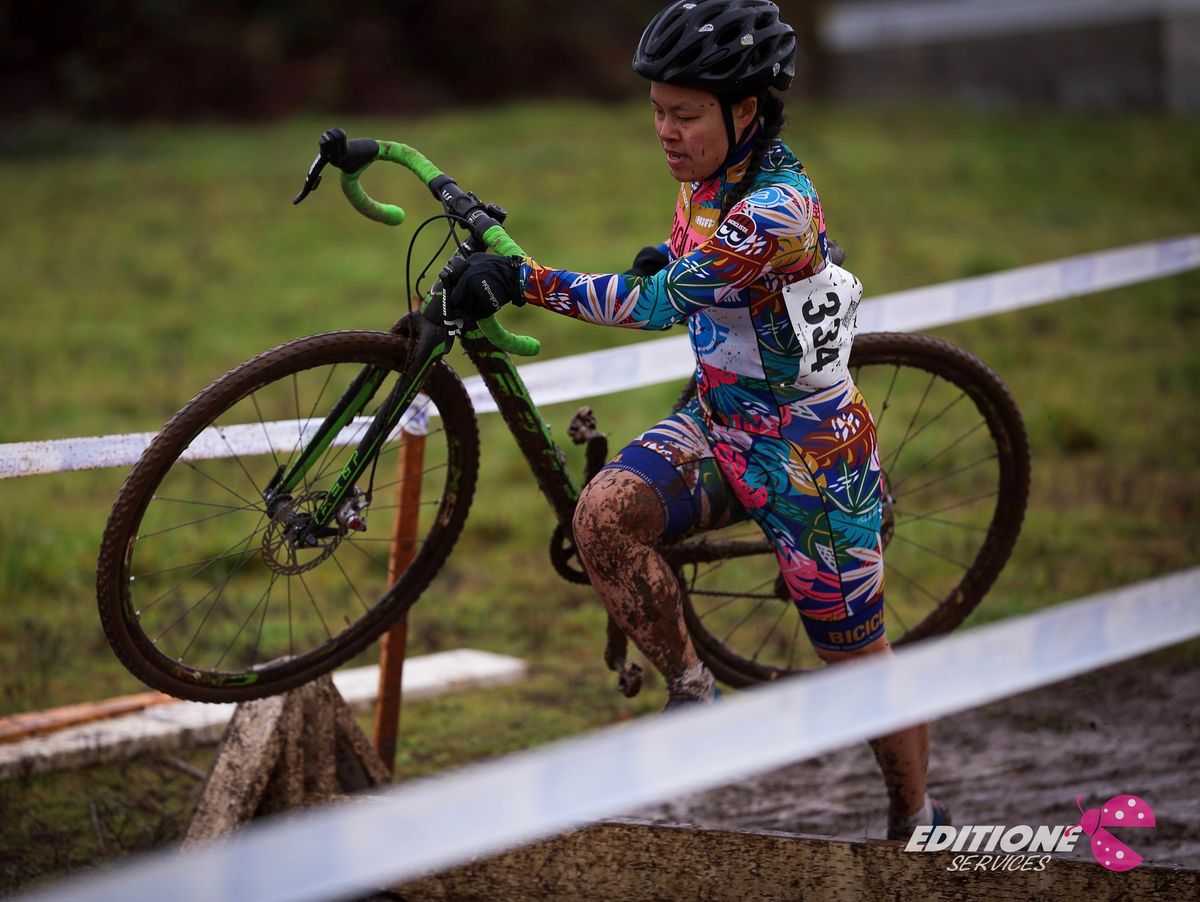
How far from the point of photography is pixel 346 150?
3432 millimetres

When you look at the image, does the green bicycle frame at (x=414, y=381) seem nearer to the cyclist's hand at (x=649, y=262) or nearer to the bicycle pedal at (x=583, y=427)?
the bicycle pedal at (x=583, y=427)

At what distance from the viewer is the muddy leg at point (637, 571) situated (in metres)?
3.29

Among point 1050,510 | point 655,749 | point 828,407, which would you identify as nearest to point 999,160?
point 1050,510

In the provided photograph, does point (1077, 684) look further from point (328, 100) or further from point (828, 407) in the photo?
point (328, 100)

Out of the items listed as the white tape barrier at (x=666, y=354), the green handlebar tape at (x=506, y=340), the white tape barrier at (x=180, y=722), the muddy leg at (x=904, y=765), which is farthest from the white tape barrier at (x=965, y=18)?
the green handlebar tape at (x=506, y=340)

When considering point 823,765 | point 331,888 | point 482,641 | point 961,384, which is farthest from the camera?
point 482,641

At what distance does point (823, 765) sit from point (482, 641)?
175 cm

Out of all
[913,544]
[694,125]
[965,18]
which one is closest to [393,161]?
[694,125]

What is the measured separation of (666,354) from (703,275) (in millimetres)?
1296

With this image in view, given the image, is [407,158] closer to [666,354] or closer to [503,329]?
[503,329]

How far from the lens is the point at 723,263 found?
3029 mm

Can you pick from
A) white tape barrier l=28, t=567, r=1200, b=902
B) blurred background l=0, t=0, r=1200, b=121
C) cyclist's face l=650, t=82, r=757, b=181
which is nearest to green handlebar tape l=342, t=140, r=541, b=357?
cyclist's face l=650, t=82, r=757, b=181

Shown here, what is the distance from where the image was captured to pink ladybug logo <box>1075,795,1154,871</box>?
3734 mm

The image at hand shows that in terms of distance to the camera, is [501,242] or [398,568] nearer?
[501,242]
